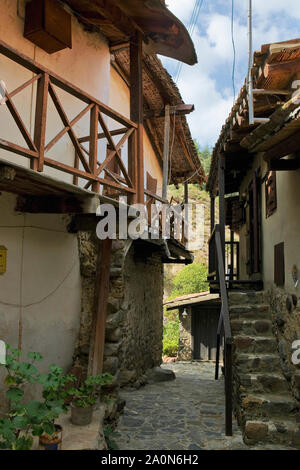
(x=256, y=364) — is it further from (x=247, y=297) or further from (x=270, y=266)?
(x=270, y=266)

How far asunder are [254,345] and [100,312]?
8.07 ft

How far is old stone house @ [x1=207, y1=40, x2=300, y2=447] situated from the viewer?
4836 mm

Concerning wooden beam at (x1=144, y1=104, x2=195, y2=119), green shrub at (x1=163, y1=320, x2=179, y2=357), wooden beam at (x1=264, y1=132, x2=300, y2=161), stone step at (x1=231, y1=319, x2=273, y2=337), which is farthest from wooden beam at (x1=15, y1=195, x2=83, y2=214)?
green shrub at (x1=163, y1=320, x2=179, y2=357)

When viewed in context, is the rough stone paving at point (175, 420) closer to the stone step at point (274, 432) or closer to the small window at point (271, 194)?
the stone step at point (274, 432)

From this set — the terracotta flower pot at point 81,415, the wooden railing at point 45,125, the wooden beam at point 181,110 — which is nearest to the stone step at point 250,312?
the wooden railing at point 45,125

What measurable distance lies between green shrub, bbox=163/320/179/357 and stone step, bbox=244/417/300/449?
49.1ft

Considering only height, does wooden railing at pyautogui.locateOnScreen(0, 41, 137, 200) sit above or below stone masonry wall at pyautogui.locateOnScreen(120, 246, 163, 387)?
above

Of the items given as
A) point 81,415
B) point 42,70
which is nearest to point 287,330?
point 81,415

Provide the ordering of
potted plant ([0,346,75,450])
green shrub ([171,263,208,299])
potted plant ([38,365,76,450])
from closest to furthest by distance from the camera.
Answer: potted plant ([0,346,75,450]) → potted plant ([38,365,76,450]) → green shrub ([171,263,208,299])

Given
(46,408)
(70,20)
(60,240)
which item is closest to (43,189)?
(60,240)

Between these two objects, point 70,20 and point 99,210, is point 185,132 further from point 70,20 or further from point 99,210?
point 99,210

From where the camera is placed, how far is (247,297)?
7.24 meters

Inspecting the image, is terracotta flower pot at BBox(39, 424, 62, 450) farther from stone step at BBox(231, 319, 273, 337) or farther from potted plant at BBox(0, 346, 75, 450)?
stone step at BBox(231, 319, 273, 337)
